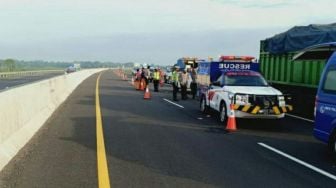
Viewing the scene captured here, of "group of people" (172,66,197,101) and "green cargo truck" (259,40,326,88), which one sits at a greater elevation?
"green cargo truck" (259,40,326,88)

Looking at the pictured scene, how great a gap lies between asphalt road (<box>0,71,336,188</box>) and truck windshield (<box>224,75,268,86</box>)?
1321 millimetres

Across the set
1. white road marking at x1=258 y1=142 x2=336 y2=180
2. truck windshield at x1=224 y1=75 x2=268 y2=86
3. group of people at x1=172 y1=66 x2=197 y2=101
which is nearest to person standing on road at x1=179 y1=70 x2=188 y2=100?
group of people at x1=172 y1=66 x2=197 y2=101

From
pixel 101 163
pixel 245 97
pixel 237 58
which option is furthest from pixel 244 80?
pixel 101 163

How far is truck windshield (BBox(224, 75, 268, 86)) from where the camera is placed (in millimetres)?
15734

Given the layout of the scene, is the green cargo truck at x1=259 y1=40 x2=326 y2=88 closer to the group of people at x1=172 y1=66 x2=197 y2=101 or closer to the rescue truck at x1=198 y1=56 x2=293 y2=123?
the rescue truck at x1=198 y1=56 x2=293 y2=123

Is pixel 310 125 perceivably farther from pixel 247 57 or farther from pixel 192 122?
pixel 247 57

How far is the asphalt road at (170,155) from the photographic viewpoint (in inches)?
292

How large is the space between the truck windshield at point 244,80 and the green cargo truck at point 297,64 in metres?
1.80

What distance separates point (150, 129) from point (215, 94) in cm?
397

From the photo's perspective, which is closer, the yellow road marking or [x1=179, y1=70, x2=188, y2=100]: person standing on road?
the yellow road marking

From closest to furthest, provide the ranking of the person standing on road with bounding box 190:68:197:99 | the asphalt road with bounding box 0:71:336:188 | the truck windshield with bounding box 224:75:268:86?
the asphalt road with bounding box 0:71:336:188, the truck windshield with bounding box 224:75:268:86, the person standing on road with bounding box 190:68:197:99

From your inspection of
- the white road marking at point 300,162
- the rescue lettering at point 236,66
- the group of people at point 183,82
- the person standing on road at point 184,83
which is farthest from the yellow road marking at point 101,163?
the person standing on road at point 184,83

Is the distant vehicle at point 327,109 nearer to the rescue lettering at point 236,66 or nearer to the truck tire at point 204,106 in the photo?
the truck tire at point 204,106

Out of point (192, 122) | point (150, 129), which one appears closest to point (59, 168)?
point (150, 129)
